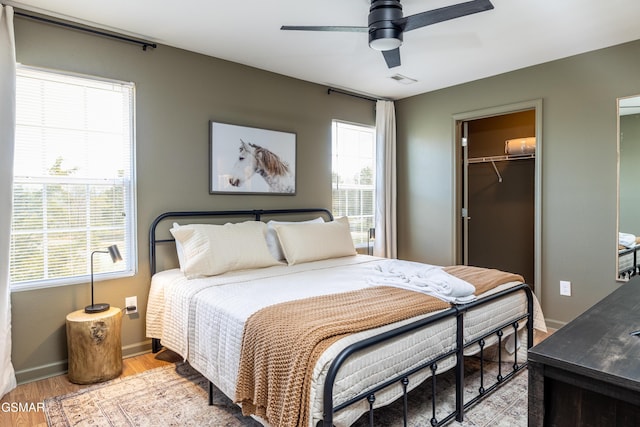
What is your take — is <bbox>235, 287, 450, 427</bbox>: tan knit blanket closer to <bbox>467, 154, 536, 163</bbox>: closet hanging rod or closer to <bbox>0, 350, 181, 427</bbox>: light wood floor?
<bbox>0, 350, 181, 427</bbox>: light wood floor

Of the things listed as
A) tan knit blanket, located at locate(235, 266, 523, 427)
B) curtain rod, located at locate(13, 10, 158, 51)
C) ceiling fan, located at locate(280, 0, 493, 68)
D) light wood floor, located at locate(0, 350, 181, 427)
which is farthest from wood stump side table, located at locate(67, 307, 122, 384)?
ceiling fan, located at locate(280, 0, 493, 68)

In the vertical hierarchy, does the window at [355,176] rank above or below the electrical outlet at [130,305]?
above

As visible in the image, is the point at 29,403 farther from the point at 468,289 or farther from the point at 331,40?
the point at 331,40

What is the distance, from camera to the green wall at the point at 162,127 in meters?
2.61

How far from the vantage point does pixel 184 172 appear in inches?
128

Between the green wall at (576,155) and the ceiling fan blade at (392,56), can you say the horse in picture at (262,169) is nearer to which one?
the ceiling fan blade at (392,56)

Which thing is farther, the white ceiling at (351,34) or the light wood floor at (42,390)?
the white ceiling at (351,34)

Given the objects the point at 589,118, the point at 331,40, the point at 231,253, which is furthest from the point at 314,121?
the point at 589,118

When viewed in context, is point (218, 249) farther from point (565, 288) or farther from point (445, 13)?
point (565, 288)

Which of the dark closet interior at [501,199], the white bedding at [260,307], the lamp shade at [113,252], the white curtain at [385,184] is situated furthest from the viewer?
the dark closet interior at [501,199]

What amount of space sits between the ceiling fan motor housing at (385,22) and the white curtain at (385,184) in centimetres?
244

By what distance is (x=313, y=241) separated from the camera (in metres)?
3.41

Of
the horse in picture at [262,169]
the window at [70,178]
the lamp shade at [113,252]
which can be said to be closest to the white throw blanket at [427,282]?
the horse in picture at [262,169]

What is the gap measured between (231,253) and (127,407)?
3.77 ft
